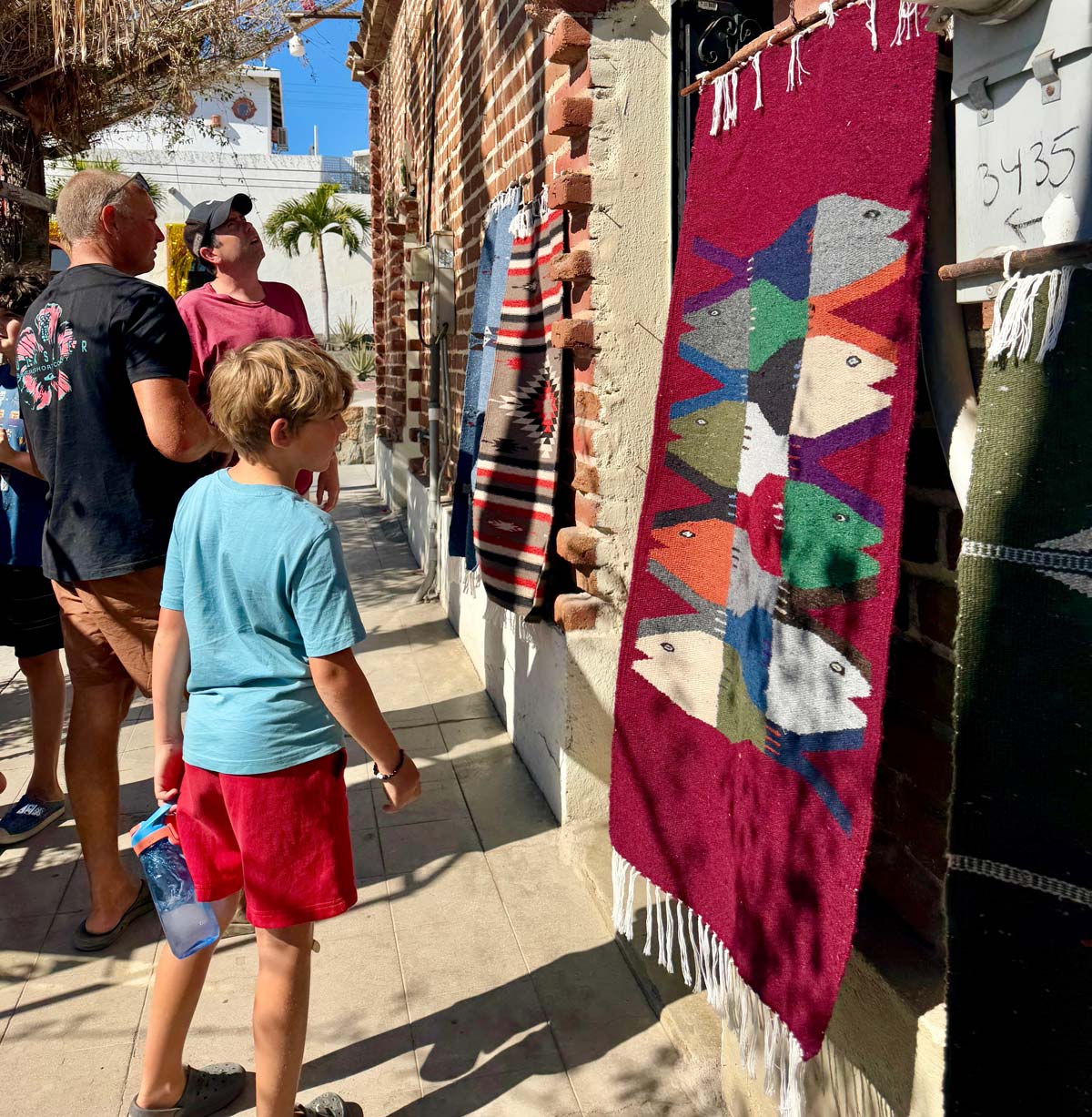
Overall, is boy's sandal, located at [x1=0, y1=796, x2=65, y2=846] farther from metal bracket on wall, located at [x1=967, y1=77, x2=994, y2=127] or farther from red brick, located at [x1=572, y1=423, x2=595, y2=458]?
metal bracket on wall, located at [x1=967, y1=77, x2=994, y2=127]

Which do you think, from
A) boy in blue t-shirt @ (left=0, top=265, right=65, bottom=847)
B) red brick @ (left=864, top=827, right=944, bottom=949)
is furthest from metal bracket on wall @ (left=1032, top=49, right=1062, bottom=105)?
boy in blue t-shirt @ (left=0, top=265, right=65, bottom=847)

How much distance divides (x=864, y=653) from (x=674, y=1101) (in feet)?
4.40

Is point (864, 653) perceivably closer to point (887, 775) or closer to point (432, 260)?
point (887, 775)

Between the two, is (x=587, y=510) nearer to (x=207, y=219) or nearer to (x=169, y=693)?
(x=169, y=693)

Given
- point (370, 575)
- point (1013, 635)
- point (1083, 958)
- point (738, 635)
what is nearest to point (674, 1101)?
point (738, 635)

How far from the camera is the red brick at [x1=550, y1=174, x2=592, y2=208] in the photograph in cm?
306

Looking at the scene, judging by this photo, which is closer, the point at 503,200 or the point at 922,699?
the point at 922,699

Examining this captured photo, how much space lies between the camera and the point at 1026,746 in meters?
1.40

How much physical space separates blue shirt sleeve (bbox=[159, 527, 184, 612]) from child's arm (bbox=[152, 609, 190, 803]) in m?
0.02

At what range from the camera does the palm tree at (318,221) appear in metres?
36.4

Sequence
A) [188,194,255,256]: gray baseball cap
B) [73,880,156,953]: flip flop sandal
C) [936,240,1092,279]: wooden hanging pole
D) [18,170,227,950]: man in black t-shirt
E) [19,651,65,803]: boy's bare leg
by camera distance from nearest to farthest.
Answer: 1. [936,240,1092,279]: wooden hanging pole
2. [18,170,227,950]: man in black t-shirt
3. [73,880,156,953]: flip flop sandal
4. [188,194,255,256]: gray baseball cap
5. [19,651,65,803]: boy's bare leg

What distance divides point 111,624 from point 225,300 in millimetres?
1312

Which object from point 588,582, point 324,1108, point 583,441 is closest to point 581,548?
point 588,582

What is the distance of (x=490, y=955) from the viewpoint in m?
2.96
